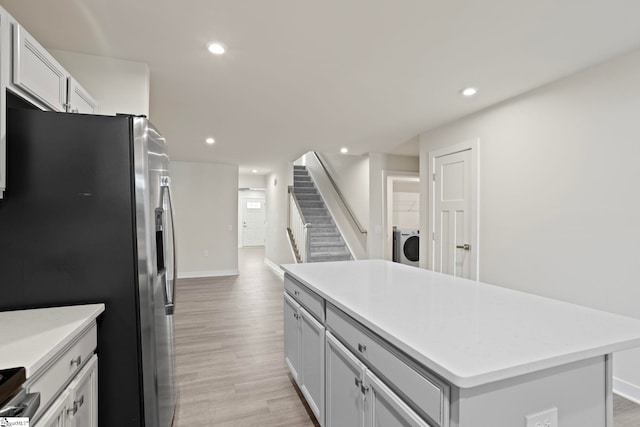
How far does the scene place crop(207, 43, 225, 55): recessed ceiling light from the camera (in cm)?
208

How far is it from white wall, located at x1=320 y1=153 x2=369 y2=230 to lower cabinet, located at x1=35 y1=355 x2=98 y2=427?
4.43 metres

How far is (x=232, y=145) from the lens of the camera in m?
4.97

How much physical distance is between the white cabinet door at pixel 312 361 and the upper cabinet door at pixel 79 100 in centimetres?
188

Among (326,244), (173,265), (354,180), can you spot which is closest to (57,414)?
(173,265)

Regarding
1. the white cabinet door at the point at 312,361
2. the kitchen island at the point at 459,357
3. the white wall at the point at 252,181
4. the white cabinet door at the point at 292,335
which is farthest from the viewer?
the white wall at the point at 252,181

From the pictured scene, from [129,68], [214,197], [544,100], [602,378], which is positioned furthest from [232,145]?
[602,378]

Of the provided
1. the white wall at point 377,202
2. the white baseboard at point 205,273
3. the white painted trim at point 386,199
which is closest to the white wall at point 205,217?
the white baseboard at point 205,273

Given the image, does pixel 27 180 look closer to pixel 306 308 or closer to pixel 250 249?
pixel 306 308

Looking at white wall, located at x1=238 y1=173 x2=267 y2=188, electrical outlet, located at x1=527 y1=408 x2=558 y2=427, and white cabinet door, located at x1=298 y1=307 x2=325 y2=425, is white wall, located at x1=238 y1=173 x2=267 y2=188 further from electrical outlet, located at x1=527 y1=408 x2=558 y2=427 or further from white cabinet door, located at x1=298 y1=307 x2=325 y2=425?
electrical outlet, located at x1=527 y1=408 x2=558 y2=427

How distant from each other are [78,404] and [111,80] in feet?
6.93

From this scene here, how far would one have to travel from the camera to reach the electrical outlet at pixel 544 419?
90cm

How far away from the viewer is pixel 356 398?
132 cm

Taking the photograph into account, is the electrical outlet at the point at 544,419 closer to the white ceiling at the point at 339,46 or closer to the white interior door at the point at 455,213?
the white ceiling at the point at 339,46

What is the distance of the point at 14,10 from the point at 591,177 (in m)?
4.02
